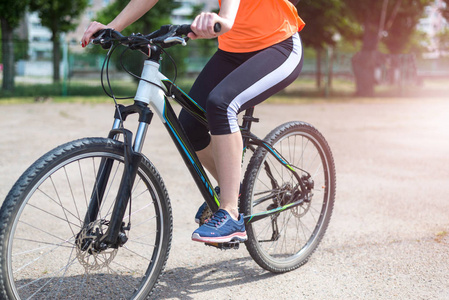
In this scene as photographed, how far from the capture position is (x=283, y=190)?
134 inches

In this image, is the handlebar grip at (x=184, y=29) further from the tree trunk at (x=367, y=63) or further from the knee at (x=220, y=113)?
the tree trunk at (x=367, y=63)

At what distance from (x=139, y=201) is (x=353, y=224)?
1.84 metres

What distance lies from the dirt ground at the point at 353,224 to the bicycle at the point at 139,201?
195 mm

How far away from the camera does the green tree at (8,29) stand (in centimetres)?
1827

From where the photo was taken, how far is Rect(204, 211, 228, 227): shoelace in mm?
2797

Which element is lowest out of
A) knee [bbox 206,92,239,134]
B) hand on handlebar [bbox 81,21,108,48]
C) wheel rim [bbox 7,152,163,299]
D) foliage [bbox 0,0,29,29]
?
wheel rim [bbox 7,152,163,299]

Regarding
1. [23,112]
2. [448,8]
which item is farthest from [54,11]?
[448,8]

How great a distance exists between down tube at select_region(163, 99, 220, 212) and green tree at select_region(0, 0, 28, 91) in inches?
665

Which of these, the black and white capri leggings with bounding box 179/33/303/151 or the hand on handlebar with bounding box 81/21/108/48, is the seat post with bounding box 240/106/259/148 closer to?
the black and white capri leggings with bounding box 179/33/303/151

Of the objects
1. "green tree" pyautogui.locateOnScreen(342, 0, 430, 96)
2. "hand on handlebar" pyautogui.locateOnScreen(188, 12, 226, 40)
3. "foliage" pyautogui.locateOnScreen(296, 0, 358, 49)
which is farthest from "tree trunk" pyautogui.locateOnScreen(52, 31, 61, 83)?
"hand on handlebar" pyautogui.locateOnScreen(188, 12, 226, 40)

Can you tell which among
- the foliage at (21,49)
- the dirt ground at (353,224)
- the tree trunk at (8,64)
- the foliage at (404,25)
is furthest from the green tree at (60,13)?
the dirt ground at (353,224)

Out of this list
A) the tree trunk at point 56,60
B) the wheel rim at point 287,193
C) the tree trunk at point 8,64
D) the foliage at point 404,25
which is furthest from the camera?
the foliage at point 404,25

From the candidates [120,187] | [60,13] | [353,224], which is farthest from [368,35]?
[120,187]

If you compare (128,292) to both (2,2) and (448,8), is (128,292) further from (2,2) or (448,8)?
(448,8)
